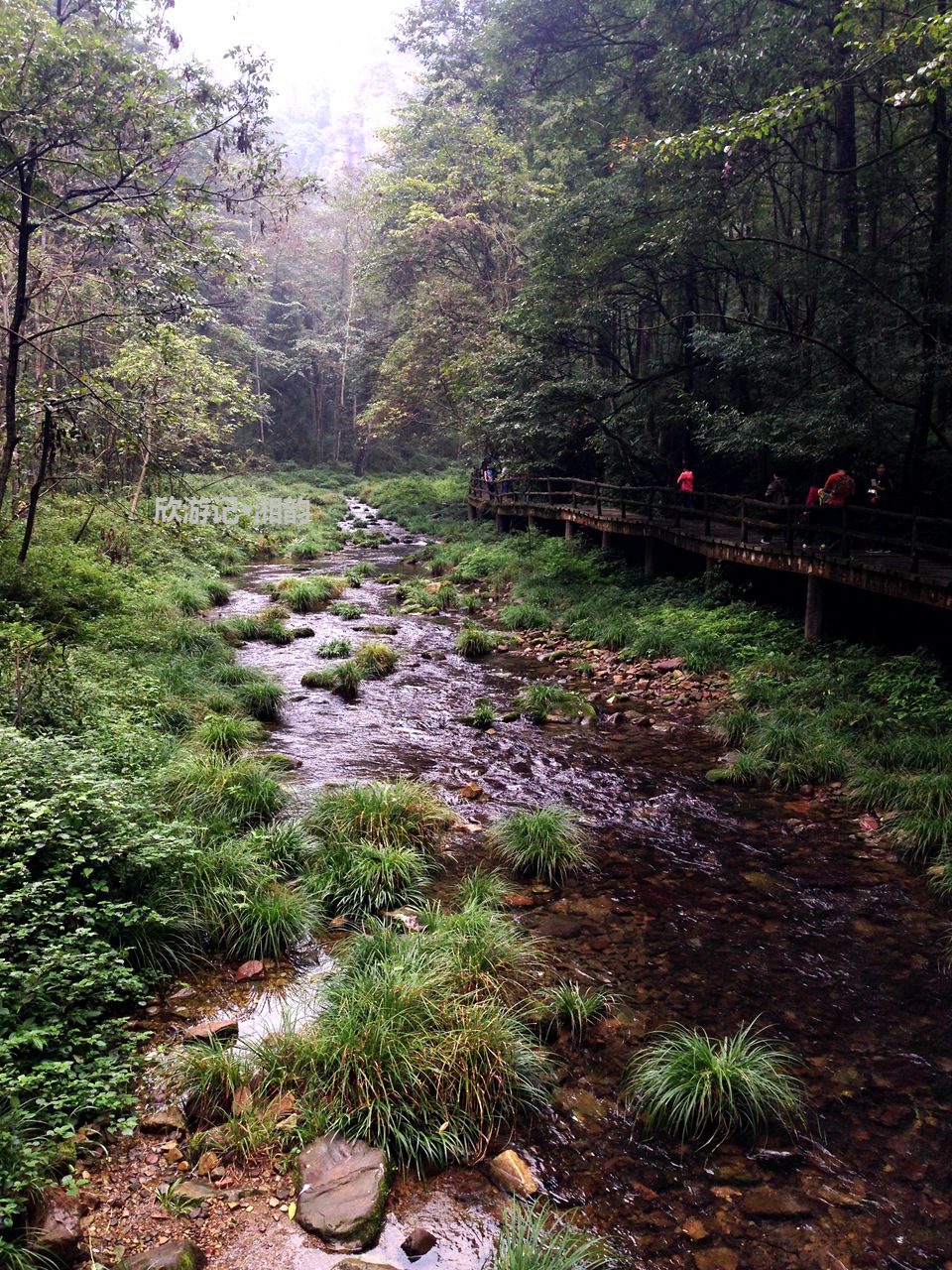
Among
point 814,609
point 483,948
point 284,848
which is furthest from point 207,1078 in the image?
point 814,609

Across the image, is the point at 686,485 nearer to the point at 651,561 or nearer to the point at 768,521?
the point at 651,561

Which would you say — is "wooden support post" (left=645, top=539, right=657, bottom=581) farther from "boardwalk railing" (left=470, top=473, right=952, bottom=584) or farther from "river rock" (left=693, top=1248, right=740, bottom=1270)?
"river rock" (left=693, top=1248, right=740, bottom=1270)

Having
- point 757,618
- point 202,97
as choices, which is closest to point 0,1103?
point 202,97

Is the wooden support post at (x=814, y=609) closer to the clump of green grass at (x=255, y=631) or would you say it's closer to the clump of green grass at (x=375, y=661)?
the clump of green grass at (x=375, y=661)

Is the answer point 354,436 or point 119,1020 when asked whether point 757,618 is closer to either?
point 119,1020

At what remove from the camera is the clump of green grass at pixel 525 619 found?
16297mm

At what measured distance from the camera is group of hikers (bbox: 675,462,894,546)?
11995mm

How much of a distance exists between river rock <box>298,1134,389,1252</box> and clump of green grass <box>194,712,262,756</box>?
201 inches

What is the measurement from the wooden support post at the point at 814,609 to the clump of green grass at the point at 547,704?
3.92m

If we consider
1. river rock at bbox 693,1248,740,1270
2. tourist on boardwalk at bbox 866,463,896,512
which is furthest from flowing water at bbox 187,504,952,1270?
tourist on boardwalk at bbox 866,463,896,512

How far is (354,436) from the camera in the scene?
56.6 m

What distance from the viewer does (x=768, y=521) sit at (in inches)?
571

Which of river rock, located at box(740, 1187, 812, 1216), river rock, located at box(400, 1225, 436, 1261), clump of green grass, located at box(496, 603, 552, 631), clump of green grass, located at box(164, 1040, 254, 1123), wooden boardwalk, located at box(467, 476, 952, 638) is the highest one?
wooden boardwalk, located at box(467, 476, 952, 638)

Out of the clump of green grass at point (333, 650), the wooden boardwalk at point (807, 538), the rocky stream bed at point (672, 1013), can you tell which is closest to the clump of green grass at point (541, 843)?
the rocky stream bed at point (672, 1013)
